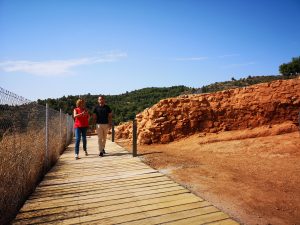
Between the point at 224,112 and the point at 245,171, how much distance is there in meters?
5.55

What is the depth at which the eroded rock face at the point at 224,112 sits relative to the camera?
11.1 metres

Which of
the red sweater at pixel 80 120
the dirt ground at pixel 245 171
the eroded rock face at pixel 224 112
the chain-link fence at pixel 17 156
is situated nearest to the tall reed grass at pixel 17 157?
the chain-link fence at pixel 17 156

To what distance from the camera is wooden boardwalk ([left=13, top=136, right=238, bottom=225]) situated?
342 centimetres

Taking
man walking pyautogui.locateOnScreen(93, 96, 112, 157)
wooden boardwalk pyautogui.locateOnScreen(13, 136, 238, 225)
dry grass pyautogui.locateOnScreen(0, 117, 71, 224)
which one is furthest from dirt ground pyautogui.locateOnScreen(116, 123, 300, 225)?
dry grass pyautogui.locateOnScreen(0, 117, 71, 224)

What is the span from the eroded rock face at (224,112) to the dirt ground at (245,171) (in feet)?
1.83

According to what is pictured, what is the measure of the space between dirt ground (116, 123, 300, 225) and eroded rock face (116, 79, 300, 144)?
1.83 feet

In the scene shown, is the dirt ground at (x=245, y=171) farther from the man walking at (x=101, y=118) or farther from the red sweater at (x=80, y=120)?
the red sweater at (x=80, y=120)

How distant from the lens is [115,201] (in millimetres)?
4102

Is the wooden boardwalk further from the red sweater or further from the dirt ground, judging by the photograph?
the red sweater

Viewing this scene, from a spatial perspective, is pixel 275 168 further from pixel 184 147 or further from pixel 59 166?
pixel 59 166

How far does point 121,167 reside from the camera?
662cm

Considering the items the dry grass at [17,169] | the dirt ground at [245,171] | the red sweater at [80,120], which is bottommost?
the dirt ground at [245,171]

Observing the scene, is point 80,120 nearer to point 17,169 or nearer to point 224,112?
point 17,169

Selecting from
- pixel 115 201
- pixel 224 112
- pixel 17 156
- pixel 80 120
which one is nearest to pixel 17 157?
pixel 17 156
